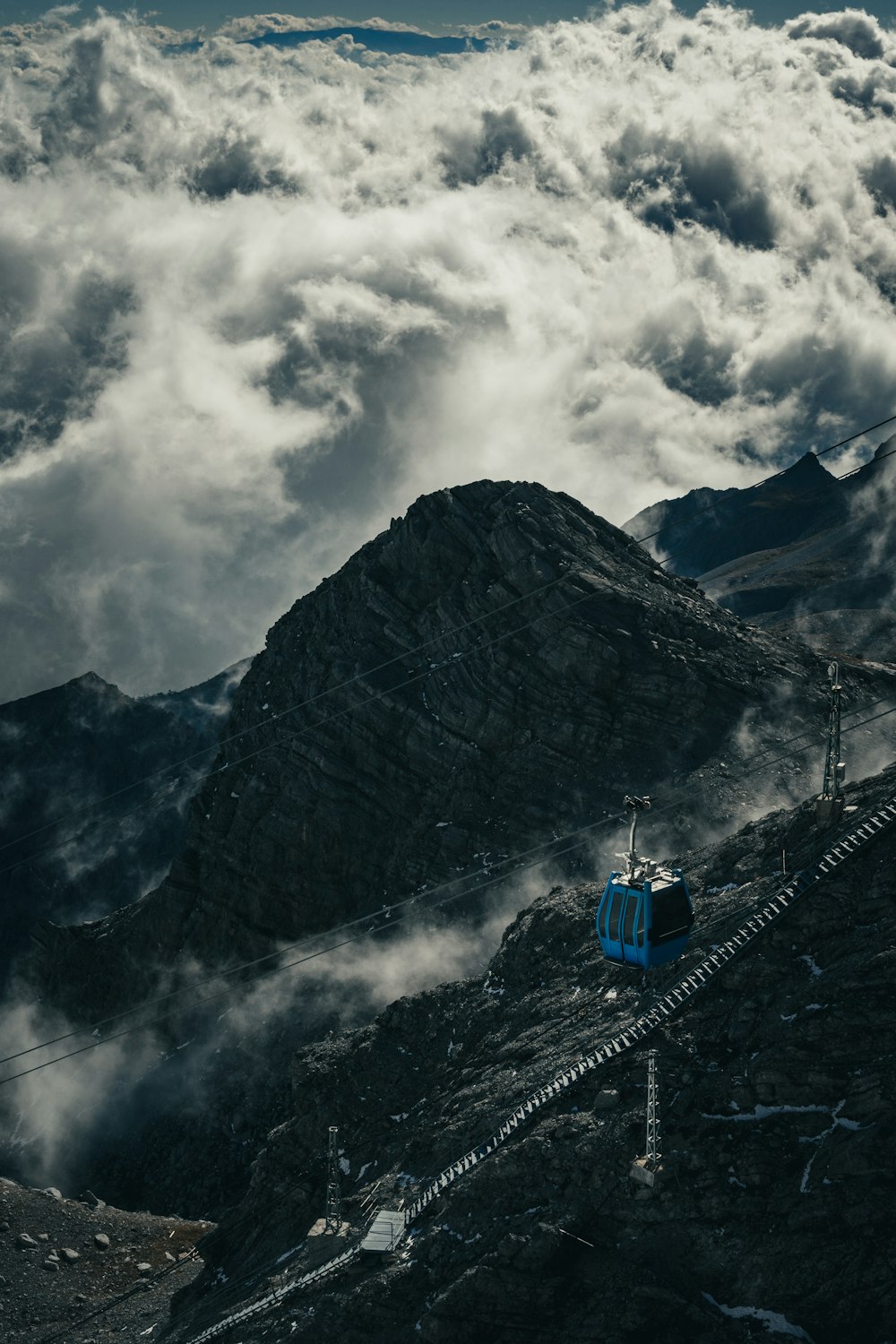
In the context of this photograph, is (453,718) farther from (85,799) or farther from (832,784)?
(85,799)

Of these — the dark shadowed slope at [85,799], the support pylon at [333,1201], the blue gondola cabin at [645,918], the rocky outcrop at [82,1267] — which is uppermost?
the dark shadowed slope at [85,799]

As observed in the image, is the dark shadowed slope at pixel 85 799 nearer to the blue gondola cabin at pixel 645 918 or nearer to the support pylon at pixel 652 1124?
the blue gondola cabin at pixel 645 918

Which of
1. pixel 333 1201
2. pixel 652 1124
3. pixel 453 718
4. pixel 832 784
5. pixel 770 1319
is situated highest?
pixel 453 718

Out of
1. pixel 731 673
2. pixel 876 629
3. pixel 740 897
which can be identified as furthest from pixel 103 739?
pixel 740 897

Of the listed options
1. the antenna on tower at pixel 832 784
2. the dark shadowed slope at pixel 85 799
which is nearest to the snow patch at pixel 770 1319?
the antenna on tower at pixel 832 784

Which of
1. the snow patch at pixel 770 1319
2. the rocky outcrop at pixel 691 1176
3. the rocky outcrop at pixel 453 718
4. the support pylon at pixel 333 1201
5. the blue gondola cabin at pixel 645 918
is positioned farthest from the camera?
the rocky outcrop at pixel 453 718

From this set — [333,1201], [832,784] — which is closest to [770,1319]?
[333,1201]
